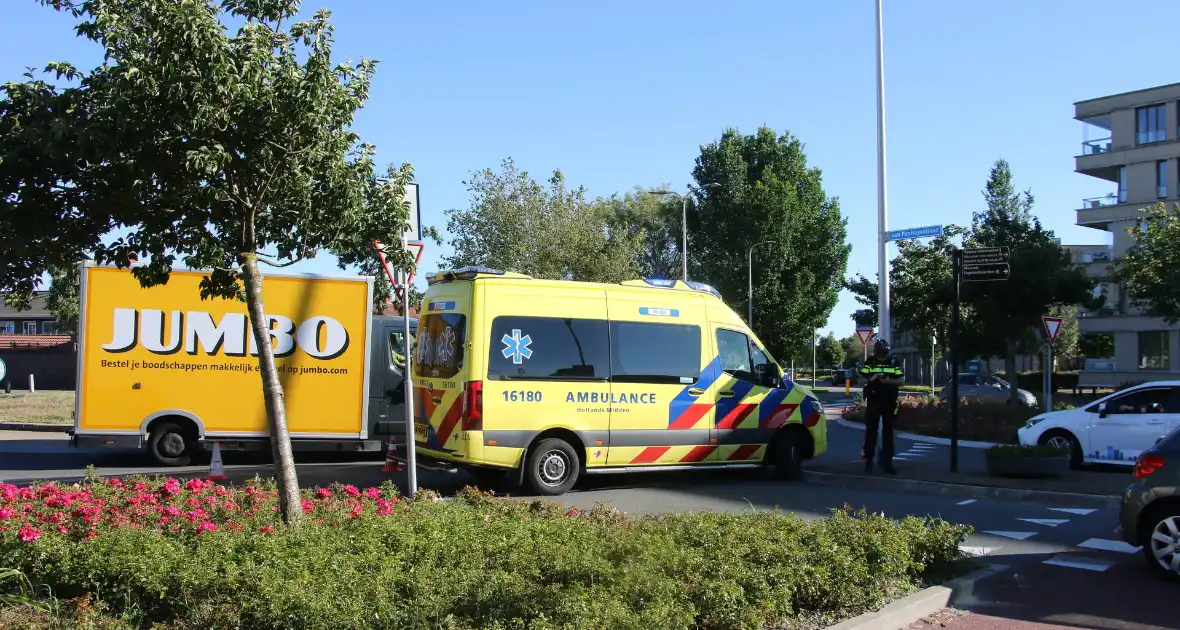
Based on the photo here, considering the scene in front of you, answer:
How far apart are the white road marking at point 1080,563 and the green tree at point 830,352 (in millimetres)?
94037

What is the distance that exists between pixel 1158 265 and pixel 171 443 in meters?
22.5

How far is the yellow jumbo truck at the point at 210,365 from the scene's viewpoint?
46.4ft

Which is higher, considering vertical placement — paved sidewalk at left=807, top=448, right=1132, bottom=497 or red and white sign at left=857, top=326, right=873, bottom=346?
red and white sign at left=857, top=326, right=873, bottom=346

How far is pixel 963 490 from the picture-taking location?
1246 centimetres

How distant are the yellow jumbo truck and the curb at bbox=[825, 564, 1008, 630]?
31.6 ft

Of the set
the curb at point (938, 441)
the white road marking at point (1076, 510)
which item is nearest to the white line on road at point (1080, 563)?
the white road marking at point (1076, 510)

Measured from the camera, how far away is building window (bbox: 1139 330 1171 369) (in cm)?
4972

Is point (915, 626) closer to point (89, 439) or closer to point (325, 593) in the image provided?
point (325, 593)

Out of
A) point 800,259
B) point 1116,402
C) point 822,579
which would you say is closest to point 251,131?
point 822,579

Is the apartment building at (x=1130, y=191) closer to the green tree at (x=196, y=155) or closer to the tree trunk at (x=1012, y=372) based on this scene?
the tree trunk at (x=1012, y=372)

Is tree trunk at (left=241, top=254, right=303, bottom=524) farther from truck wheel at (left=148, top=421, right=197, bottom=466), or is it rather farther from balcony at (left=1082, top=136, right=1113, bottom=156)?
balcony at (left=1082, top=136, right=1113, bottom=156)

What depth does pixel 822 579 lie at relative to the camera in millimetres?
5941

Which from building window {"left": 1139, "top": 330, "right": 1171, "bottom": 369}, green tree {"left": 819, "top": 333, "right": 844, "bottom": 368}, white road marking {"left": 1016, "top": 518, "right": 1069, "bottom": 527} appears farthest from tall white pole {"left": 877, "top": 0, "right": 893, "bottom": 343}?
green tree {"left": 819, "top": 333, "right": 844, "bottom": 368}

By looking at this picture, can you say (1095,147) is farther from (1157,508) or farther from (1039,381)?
(1157,508)
